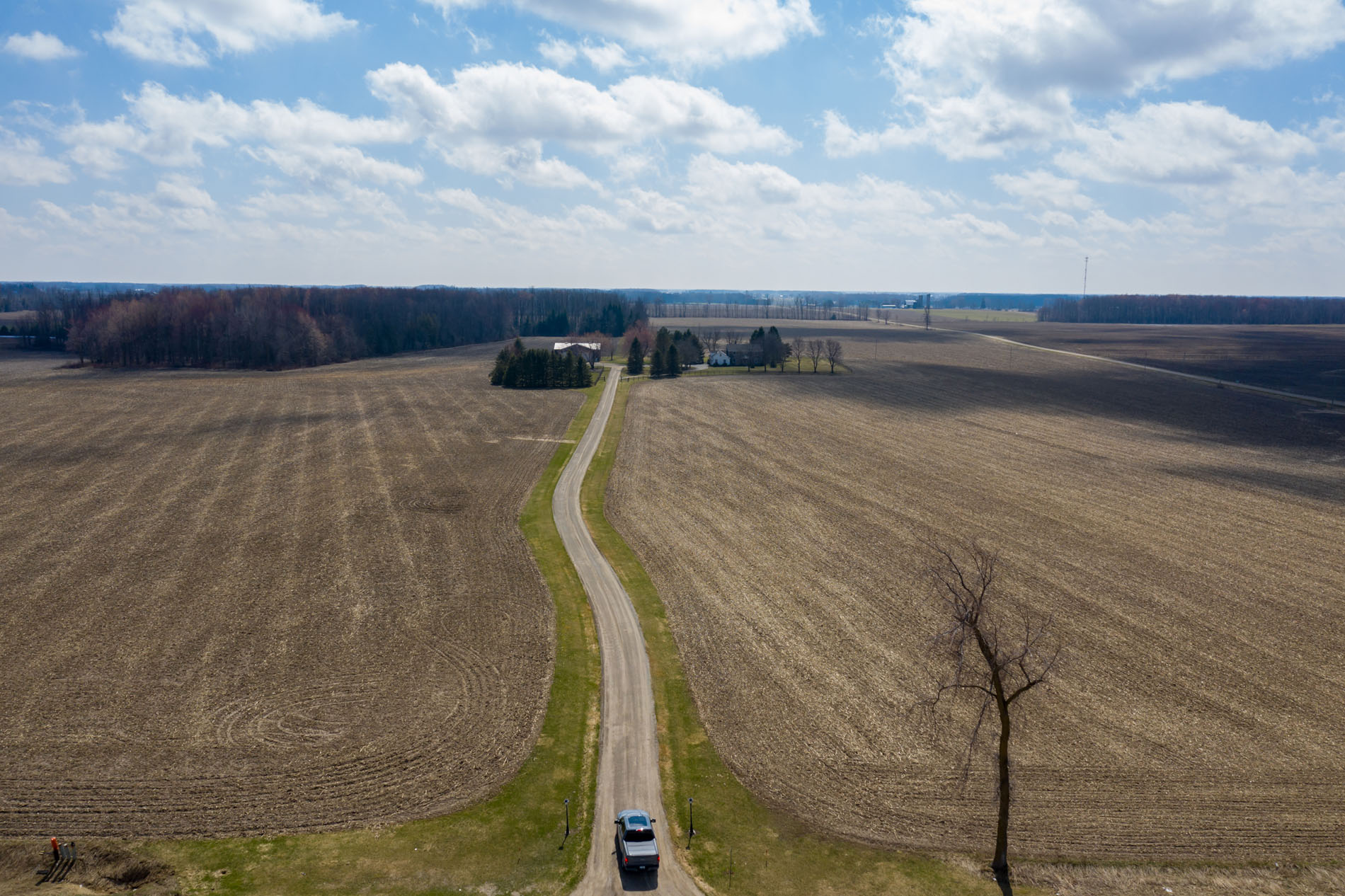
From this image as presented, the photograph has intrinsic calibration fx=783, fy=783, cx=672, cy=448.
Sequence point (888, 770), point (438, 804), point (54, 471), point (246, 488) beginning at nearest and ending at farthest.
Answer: point (438, 804) < point (888, 770) < point (246, 488) < point (54, 471)

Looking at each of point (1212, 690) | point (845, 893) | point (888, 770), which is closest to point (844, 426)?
point (1212, 690)

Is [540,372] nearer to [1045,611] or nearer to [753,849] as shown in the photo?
[1045,611]

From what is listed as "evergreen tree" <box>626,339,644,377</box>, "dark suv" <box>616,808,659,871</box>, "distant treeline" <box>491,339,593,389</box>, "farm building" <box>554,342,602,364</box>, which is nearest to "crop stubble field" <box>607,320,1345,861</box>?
"dark suv" <box>616,808,659,871</box>

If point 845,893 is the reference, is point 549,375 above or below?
above

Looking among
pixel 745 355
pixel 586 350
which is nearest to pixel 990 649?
pixel 745 355

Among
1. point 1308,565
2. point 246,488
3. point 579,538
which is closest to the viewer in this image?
point 1308,565

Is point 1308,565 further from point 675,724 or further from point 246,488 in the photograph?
point 246,488

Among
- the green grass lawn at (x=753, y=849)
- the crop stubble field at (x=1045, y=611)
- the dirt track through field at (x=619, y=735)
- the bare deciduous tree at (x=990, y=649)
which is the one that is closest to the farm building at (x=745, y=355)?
the crop stubble field at (x=1045, y=611)
